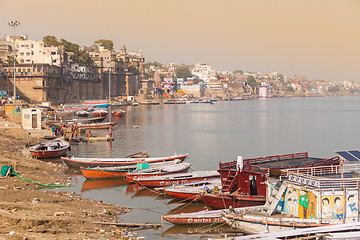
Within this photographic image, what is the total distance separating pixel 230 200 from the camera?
68.7 ft

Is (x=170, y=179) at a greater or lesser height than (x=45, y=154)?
lesser

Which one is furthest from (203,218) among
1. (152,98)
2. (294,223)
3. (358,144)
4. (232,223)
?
(152,98)

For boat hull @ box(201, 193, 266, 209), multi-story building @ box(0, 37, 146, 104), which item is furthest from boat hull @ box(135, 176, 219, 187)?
multi-story building @ box(0, 37, 146, 104)

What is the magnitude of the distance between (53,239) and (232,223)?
272 inches

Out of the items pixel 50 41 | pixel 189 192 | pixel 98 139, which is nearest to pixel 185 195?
pixel 189 192

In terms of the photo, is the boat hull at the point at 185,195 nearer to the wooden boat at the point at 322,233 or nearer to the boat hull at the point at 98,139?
the wooden boat at the point at 322,233

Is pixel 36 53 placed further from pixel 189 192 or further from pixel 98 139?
pixel 189 192

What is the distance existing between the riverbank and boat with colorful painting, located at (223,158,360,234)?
5.22 m

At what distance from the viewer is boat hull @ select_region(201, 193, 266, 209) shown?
2041 cm

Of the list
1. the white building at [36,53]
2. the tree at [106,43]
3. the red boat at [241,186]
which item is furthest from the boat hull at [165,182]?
the tree at [106,43]

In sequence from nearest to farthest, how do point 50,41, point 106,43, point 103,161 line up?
1. point 103,161
2. point 50,41
3. point 106,43

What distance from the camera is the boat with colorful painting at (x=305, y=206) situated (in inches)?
665

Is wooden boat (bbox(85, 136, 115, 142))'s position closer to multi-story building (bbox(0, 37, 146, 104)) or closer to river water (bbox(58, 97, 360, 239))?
river water (bbox(58, 97, 360, 239))

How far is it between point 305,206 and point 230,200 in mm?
4413
